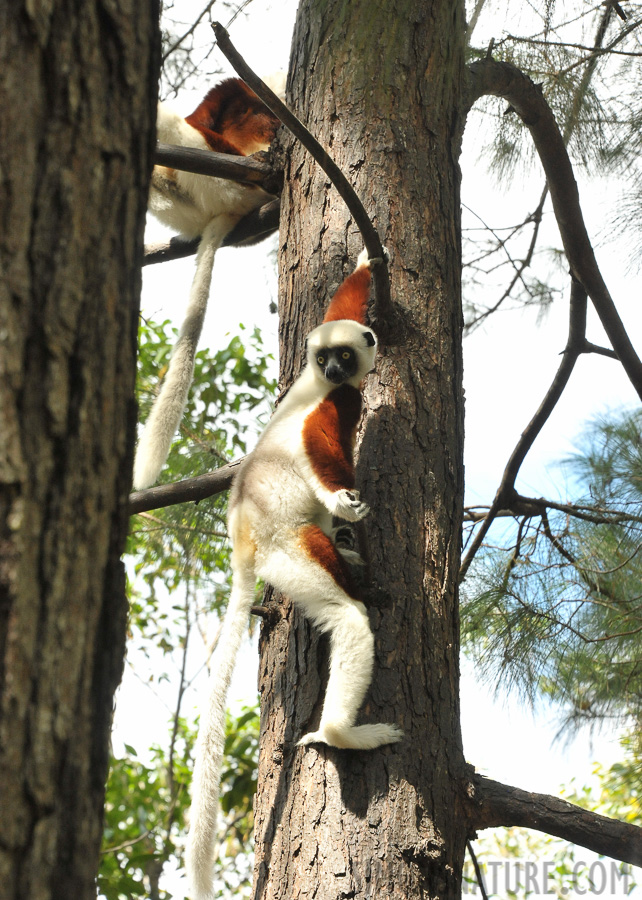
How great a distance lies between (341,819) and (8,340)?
6.83 ft

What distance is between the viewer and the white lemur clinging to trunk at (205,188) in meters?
4.82

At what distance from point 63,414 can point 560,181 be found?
4.02 metres

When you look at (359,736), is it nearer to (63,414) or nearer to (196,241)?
(63,414)

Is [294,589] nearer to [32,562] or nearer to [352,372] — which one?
[352,372]

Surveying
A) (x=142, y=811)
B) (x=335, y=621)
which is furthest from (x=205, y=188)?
(x=142, y=811)

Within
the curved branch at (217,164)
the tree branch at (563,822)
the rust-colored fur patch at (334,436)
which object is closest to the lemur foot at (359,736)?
the tree branch at (563,822)

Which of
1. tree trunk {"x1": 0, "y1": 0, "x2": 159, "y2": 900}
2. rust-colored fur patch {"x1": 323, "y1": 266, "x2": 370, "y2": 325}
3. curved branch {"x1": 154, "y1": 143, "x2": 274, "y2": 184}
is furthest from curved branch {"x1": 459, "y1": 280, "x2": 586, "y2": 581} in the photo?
tree trunk {"x1": 0, "y1": 0, "x2": 159, "y2": 900}

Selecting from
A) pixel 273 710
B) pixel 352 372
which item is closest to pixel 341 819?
pixel 273 710

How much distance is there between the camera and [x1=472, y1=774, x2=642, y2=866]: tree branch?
2.88 metres

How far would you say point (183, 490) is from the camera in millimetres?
3619

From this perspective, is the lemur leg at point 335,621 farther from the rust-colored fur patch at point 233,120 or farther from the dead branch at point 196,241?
the rust-colored fur patch at point 233,120

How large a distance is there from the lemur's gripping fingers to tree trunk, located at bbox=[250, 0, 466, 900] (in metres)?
0.17

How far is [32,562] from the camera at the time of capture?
90 centimetres

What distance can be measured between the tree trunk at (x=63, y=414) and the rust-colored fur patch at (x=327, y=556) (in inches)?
77.4
